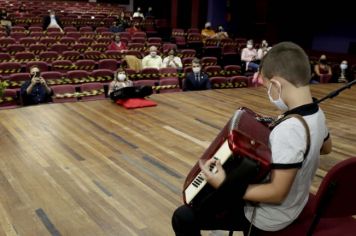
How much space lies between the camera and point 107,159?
298 cm

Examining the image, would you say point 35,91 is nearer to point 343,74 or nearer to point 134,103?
point 134,103

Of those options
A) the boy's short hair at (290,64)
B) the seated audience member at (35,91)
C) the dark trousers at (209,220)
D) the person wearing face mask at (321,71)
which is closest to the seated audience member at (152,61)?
the seated audience member at (35,91)

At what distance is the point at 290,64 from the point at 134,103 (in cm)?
335

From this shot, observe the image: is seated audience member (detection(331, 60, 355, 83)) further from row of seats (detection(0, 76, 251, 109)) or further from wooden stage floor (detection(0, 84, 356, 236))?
row of seats (detection(0, 76, 251, 109))

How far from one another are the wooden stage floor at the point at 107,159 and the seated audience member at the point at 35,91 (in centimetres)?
20

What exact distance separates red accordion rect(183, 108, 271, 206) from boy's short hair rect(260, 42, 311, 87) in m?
0.17

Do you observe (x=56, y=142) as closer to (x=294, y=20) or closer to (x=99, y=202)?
(x=99, y=202)

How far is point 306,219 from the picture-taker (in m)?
1.34

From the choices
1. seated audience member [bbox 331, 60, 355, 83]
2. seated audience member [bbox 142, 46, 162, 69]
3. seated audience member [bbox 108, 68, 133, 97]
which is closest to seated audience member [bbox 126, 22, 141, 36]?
seated audience member [bbox 142, 46, 162, 69]

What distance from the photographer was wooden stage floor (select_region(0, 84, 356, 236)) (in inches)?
84.8

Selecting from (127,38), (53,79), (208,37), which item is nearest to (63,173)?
(53,79)

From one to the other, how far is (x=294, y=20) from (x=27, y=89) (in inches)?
288

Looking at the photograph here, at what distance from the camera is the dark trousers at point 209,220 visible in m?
1.29

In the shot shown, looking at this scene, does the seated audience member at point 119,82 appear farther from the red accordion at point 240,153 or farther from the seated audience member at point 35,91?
the red accordion at point 240,153
